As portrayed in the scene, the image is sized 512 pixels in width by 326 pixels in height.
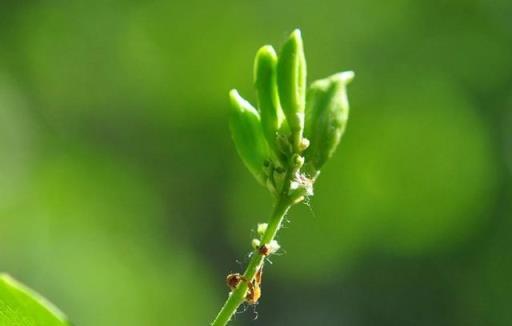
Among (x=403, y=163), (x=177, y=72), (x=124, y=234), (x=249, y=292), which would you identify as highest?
(x=177, y=72)

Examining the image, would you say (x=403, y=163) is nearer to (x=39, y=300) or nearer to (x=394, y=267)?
(x=394, y=267)

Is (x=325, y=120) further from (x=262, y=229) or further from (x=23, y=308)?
(x=23, y=308)

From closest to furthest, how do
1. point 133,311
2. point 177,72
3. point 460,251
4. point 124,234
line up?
point 133,311 → point 124,234 → point 460,251 → point 177,72

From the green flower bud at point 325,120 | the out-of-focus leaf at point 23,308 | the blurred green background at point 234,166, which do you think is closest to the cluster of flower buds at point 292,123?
the green flower bud at point 325,120

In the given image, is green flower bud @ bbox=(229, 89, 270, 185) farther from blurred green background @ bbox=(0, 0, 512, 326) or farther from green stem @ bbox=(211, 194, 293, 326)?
blurred green background @ bbox=(0, 0, 512, 326)

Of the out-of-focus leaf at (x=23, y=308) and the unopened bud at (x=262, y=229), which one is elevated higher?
the unopened bud at (x=262, y=229)

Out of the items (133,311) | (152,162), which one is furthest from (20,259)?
(152,162)

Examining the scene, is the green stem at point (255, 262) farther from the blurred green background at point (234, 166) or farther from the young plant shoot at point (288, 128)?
the blurred green background at point (234, 166)
